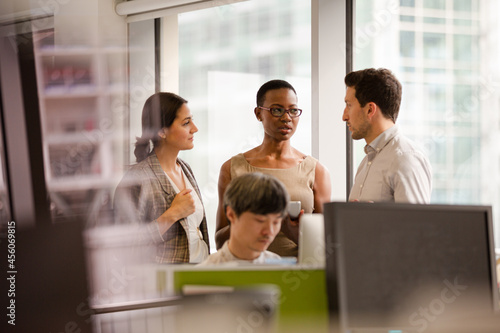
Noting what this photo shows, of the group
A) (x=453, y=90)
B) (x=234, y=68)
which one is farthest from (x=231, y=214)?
(x=234, y=68)

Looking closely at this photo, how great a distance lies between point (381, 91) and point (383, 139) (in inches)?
8.3

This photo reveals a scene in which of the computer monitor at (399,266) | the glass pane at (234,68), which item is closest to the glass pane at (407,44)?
the glass pane at (234,68)

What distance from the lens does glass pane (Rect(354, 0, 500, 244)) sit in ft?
10.0

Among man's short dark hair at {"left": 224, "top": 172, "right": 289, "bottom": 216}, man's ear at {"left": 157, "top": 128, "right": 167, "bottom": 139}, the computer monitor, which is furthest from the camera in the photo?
man's ear at {"left": 157, "top": 128, "right": 167, "bottom": 139}

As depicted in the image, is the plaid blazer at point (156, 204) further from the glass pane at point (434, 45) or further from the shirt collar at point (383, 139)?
the glass pane at point (434, 45)

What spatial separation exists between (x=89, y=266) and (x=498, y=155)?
10.0 feet

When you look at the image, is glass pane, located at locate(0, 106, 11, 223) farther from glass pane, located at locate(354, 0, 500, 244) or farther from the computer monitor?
glass pane, located at locate(354, 0, 500, 244)

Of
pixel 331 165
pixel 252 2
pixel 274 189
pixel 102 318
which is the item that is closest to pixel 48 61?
pixel 102 318

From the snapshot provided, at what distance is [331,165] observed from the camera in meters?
3.27

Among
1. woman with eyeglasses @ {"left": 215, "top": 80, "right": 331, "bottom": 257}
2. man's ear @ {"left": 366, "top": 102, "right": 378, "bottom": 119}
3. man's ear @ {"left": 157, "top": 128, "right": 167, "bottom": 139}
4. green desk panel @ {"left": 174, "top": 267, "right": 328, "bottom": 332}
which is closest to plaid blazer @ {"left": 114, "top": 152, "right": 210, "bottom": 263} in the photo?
man's ear @ {"left": 157, "top": 128, "right": 167, "bottom": 139}

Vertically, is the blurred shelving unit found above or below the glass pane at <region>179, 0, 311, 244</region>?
below

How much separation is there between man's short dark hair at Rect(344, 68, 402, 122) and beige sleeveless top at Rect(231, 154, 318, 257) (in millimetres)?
394

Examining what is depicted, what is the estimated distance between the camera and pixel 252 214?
4.81ft

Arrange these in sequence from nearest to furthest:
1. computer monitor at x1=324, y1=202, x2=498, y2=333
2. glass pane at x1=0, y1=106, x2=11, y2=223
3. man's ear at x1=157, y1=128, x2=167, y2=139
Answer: glass pane at x1=0, y1=106, x2=11, y2=223 < computer monitor at x1=324, y1=202, x2=498, y2=333 < man's ear at x1=157, y1=128, x2=167, y2=139
